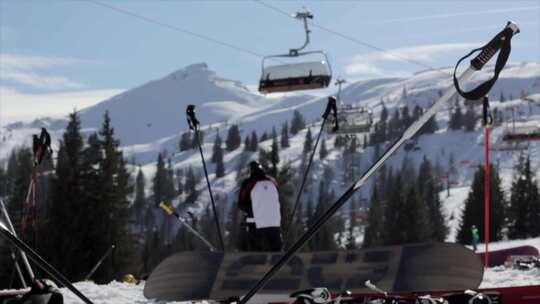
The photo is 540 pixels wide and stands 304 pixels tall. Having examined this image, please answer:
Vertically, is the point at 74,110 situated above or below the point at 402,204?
above

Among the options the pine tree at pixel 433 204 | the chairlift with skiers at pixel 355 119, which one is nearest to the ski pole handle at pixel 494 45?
the chairlift with skiers at pixel 355 119

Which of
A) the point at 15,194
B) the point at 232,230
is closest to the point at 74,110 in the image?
the point at 15,194

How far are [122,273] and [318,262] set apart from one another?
34319mm

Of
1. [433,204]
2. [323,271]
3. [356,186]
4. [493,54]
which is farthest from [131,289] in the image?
[433,204]

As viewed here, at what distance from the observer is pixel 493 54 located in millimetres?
6426

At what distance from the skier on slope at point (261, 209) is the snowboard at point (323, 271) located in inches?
120

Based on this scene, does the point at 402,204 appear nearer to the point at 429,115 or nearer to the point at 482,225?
the point at 482,225

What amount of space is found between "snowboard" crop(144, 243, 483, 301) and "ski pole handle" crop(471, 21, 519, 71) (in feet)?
5.54

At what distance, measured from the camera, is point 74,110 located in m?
53.7

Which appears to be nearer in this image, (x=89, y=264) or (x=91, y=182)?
(x=89, y=264)

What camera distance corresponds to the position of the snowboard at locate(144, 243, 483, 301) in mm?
7250

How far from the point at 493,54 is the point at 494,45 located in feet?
0.25

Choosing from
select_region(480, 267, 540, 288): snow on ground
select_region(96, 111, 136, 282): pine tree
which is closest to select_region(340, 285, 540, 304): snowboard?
select_region(480, 267, 540, 288): snow on ground

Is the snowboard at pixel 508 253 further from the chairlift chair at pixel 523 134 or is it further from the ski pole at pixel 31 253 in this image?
the chairlift chair at pixel 523 134
